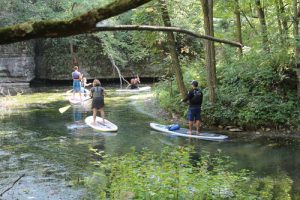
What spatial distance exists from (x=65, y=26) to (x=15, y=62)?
34893mm

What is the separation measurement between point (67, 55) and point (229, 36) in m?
19.2

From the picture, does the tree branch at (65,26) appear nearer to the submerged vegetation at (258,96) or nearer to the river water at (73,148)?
the river water at (73,148)

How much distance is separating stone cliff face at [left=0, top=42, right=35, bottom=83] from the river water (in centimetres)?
1766

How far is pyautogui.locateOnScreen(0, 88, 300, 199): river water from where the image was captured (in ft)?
27.3

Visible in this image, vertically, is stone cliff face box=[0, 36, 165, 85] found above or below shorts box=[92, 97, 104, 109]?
above

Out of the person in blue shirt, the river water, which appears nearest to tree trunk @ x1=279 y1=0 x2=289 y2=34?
the river water

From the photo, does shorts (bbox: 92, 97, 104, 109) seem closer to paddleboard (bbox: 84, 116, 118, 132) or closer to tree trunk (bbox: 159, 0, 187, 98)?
paddleboard (bbox: 84, 116, 118, 132)

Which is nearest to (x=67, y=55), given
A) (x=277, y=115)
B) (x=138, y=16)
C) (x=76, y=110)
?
(x=76, y=110)

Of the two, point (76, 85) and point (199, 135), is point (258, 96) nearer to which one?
point (199, 135)

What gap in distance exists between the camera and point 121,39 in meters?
37.1

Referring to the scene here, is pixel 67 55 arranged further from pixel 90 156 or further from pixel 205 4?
pixel 90 156

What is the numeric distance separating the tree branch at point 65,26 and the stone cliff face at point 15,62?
34430 millimetres

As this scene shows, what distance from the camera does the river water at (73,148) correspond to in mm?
8328

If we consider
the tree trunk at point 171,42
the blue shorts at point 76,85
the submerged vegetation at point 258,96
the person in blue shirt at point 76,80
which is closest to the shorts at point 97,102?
the tree trunk at point 171,42
